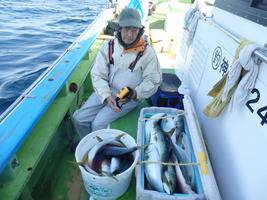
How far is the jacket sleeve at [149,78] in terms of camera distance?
3.16 meters

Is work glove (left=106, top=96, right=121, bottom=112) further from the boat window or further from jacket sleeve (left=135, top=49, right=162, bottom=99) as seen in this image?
the boat window

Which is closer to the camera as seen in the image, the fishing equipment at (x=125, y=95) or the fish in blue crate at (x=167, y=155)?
the fish in blue crate at (x=167, y=155)

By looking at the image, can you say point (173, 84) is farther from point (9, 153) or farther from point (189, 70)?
point (9, 153)

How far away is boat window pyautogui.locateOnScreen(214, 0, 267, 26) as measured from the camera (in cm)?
225

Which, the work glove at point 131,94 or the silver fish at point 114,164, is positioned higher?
the work glove at point 131,94

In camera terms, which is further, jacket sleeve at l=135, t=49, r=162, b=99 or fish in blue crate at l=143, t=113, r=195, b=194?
Result: jacket sleeve at l=135, t=49, r=162, b=99

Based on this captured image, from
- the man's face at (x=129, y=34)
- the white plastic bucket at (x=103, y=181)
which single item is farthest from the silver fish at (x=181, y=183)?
the man's face at (x=129, y=34)

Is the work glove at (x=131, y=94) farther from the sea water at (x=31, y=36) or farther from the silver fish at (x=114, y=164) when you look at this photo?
the sea water at (x=31, y=36)

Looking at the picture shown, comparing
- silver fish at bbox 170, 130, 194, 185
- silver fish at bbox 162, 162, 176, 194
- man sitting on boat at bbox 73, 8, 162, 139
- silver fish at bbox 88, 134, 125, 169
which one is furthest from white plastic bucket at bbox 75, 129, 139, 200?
man sitting on boat at bbox 73, 8, 162, 139

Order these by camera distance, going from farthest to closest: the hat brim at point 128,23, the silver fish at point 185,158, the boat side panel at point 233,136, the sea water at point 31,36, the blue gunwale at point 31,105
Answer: the sea water at point 31,36 < the hat brim at point 128,23 < the silver fish at point 185,158 < the blue gunwale at point 31,105 < the boat side panel at point 233,136

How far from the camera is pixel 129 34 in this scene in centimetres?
305

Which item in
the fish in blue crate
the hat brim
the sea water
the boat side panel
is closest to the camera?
the boat side panel

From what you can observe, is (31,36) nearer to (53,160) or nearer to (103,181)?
(53,160)

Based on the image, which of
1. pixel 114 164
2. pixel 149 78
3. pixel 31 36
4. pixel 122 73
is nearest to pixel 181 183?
pixel 114 164
